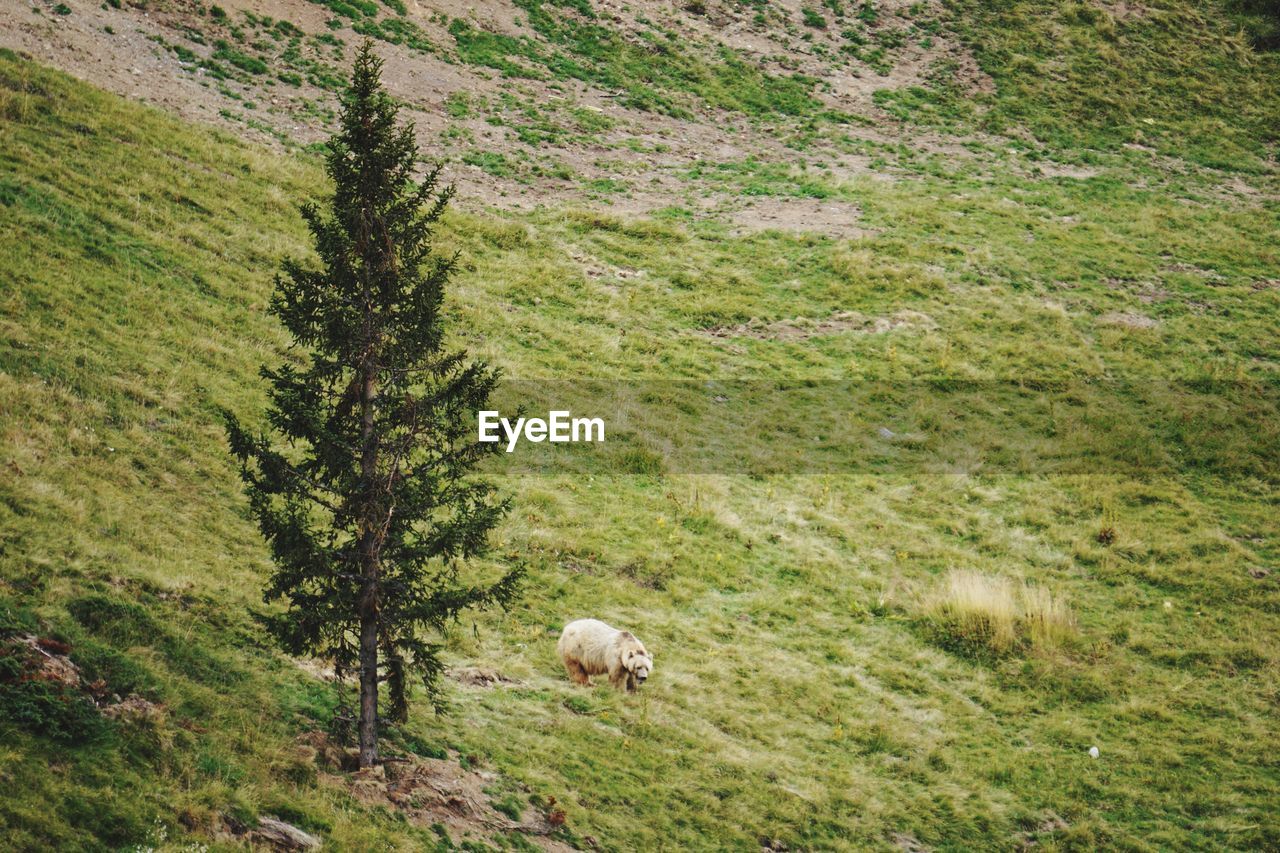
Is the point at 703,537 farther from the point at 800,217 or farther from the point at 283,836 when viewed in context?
the point at 800,217

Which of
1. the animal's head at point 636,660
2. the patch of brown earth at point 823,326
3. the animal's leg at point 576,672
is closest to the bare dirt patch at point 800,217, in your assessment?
the patch of brown earth at point 823,326

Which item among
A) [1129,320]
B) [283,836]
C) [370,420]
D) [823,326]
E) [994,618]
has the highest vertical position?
[1129,320]

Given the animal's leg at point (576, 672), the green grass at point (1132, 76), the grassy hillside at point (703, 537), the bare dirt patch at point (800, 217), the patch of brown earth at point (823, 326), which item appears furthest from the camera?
the green grass at point (1132, 76)

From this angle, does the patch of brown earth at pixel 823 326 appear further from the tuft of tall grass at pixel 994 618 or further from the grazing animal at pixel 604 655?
the grazing animal at pixel 604 655

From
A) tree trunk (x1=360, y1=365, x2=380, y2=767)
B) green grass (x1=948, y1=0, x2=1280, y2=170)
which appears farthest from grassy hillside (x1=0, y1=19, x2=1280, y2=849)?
green grass (x1=948, y1=0, x2=1280, y2=170)

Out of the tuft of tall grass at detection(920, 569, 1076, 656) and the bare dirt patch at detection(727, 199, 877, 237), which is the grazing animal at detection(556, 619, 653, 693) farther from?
the bare dirt patch at detection(727, 199, 877, 237)

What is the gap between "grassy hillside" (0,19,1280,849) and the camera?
10484 millimetres

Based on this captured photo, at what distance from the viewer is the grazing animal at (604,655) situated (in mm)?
14117

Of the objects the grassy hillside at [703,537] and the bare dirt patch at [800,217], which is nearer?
the grassy hillside at [703,537]

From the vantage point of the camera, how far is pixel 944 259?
3262cm

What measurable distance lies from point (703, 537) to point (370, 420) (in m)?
10.8

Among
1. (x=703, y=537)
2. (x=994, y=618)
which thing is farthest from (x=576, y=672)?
(x=994, y=618)

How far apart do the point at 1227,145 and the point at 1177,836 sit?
1636 inches

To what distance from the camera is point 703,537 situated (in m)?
19.5
